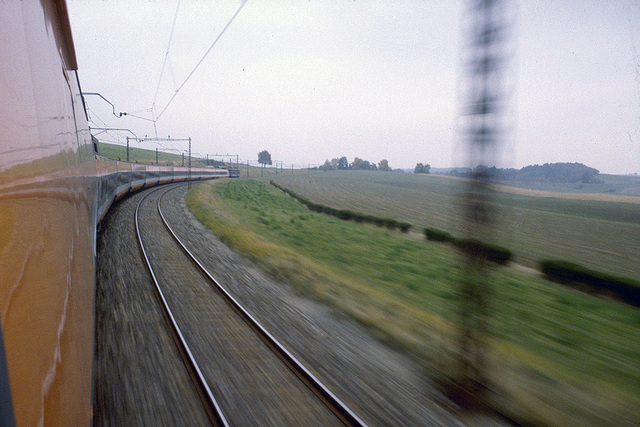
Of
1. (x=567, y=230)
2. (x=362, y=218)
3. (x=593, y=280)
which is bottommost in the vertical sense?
(x=567, y=230)

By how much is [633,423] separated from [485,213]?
10.8ft

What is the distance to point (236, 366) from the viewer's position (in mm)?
5496

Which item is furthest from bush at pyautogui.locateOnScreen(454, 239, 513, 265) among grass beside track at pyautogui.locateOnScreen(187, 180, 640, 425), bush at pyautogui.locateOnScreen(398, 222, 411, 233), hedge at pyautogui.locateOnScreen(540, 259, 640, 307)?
bush at pyautogui.locateOnScreen(398, 222, 411, 233)

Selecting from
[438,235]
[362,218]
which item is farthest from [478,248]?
[362,218]

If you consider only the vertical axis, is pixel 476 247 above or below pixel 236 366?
above

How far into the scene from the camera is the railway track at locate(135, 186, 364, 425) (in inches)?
175

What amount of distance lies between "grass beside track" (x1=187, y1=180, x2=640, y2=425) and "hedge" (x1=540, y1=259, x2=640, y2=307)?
1.56 feet

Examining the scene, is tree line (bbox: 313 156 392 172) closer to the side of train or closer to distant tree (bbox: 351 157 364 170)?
distant tree (bbox: 351 157 364 170)

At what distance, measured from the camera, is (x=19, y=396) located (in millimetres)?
1106

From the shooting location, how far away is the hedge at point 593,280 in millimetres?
10375

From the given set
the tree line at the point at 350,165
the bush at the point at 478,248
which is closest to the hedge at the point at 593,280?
the bush at the point at 478,248

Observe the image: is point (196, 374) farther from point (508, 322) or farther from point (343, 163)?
point (343, 163)

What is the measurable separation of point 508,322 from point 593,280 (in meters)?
5.52

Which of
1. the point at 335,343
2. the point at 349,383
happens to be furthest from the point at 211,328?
the point at 349,383
